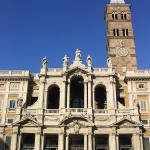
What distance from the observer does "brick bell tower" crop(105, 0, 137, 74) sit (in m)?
71.1

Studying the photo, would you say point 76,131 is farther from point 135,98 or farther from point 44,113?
point 135,98

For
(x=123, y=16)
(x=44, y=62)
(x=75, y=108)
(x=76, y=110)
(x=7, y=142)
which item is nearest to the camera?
(x=7, y=142)

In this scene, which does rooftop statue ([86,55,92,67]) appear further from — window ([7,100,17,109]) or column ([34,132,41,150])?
column ([34,132,41,150])

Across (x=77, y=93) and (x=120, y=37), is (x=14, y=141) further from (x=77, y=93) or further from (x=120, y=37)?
(x=120, y=37)

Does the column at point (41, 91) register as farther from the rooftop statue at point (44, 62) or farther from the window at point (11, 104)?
the window at point (11, 104)

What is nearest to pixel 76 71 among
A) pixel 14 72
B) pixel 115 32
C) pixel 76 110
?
pixel 76 110

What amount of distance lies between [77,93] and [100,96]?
14.0 ft

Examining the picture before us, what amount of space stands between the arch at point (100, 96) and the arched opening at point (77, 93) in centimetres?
270

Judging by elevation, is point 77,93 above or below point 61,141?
above

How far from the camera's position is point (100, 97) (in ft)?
195

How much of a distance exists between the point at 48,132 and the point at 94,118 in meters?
7.91

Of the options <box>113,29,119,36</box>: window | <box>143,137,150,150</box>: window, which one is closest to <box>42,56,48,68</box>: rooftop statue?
<box>143,137,150,150</box>: window

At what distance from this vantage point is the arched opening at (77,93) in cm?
5857

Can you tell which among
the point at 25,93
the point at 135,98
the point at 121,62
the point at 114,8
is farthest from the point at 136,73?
the point at 114,8
